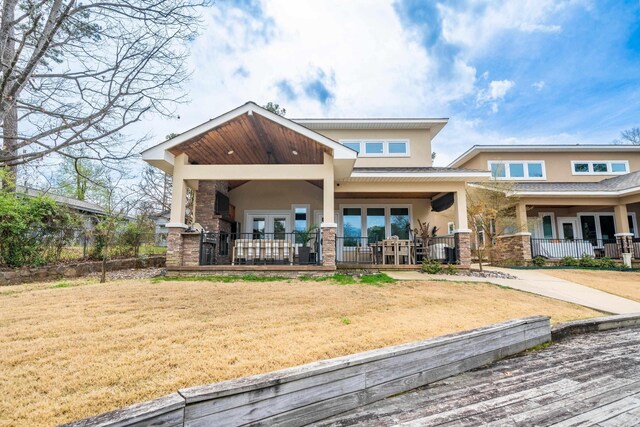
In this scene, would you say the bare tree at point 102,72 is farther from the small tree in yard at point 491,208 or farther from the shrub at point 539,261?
the shrub at point 539,261

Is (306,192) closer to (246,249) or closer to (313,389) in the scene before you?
(246,249)

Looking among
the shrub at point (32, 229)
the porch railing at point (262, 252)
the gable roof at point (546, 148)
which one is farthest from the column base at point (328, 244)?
the gable roof at point (546, 148)

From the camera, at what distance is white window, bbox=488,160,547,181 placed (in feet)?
52.4

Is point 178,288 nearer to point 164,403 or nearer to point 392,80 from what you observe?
point 164,403

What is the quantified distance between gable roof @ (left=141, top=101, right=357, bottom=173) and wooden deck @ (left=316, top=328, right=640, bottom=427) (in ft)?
22.1

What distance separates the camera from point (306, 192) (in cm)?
1329

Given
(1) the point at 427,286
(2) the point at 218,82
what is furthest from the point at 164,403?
(2) the point at 218,82

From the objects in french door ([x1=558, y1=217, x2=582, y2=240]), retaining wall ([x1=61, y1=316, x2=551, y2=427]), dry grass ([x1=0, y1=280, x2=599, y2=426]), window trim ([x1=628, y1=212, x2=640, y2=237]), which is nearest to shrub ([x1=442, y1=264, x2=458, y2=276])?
dry grass ([x1=0, y1=280, x2=599, y2=426])

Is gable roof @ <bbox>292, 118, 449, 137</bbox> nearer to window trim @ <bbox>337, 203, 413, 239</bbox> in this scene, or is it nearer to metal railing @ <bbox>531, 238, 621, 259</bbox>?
window trim @ <bbox>337, 203, 413, 239</bbox>

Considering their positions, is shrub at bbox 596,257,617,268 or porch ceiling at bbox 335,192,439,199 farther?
porch ceiling at bbox 335,192,439,199

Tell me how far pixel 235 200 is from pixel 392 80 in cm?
1117

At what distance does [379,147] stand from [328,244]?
6.47 metres

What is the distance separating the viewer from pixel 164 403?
1.73 metres

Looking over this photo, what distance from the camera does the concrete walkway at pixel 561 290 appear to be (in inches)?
260
